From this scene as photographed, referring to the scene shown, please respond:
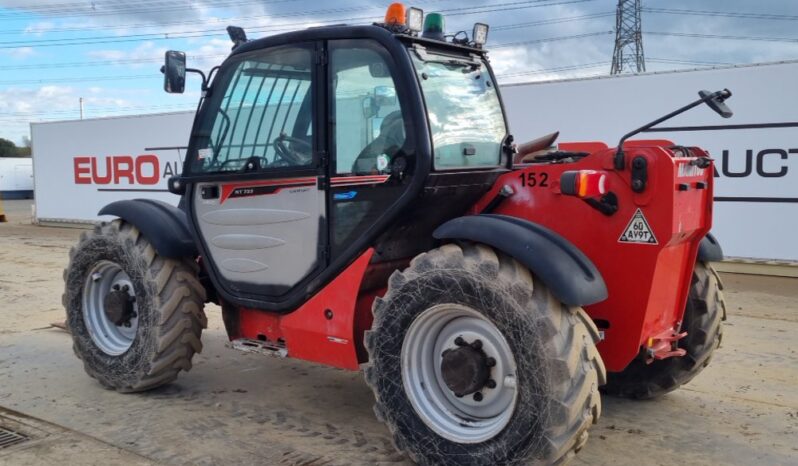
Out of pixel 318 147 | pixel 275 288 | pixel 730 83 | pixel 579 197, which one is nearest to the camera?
pixel 579 197

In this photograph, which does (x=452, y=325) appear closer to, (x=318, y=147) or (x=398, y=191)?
(x=398, y=191)

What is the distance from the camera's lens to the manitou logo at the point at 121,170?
16.5 meters

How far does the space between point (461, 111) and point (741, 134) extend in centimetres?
718

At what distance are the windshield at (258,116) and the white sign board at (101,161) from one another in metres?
11.1

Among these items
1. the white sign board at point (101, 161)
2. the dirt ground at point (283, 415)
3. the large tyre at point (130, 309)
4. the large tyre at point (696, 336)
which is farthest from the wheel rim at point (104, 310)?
the white sign board at point (101, 161)

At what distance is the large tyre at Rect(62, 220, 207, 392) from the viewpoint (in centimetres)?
474

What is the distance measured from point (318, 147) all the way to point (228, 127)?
889 mm

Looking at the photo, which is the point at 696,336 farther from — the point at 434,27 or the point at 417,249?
the point at 434,27

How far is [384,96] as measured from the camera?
390 centimetres

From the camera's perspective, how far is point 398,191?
3764 mm

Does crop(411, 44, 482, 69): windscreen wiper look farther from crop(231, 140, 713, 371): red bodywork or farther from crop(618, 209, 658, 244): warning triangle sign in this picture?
crop(618, 209, 658, 244): warning triangle sign

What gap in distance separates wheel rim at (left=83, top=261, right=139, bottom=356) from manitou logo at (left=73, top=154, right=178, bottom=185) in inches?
438

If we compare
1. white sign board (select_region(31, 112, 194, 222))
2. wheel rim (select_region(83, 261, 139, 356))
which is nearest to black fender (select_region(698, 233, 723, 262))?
wheel rim (select_region(83, 261, 139, 356))

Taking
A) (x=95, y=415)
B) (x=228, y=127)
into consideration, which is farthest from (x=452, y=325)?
(x=95, y=415)
